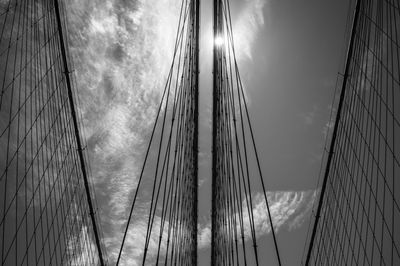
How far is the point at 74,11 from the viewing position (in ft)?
47.6

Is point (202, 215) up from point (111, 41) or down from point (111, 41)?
down

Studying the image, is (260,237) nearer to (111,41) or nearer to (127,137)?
(127,137)

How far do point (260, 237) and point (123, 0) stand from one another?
51.0 feet

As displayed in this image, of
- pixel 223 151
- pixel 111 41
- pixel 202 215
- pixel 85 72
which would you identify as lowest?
pixel 223 151

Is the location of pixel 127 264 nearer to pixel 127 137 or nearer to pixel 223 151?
pixel 127 137

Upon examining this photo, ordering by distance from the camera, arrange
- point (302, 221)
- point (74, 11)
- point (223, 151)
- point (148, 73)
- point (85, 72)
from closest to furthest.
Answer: point (223, 151), point (74, 11), point (85, 72), point (148, 73), point (302, 221)

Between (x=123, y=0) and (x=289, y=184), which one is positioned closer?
(x=123, y=0)

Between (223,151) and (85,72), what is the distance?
9.12 metres

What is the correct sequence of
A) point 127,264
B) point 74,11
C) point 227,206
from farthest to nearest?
point 127,264
point 74,11
point 227,206

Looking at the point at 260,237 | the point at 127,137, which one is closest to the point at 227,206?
the point at 127,137

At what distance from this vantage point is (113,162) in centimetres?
1755

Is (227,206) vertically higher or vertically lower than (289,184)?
lower

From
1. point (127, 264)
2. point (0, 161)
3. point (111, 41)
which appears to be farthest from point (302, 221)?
point (0, 161)

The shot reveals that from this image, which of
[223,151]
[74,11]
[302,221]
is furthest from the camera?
[302,221]
